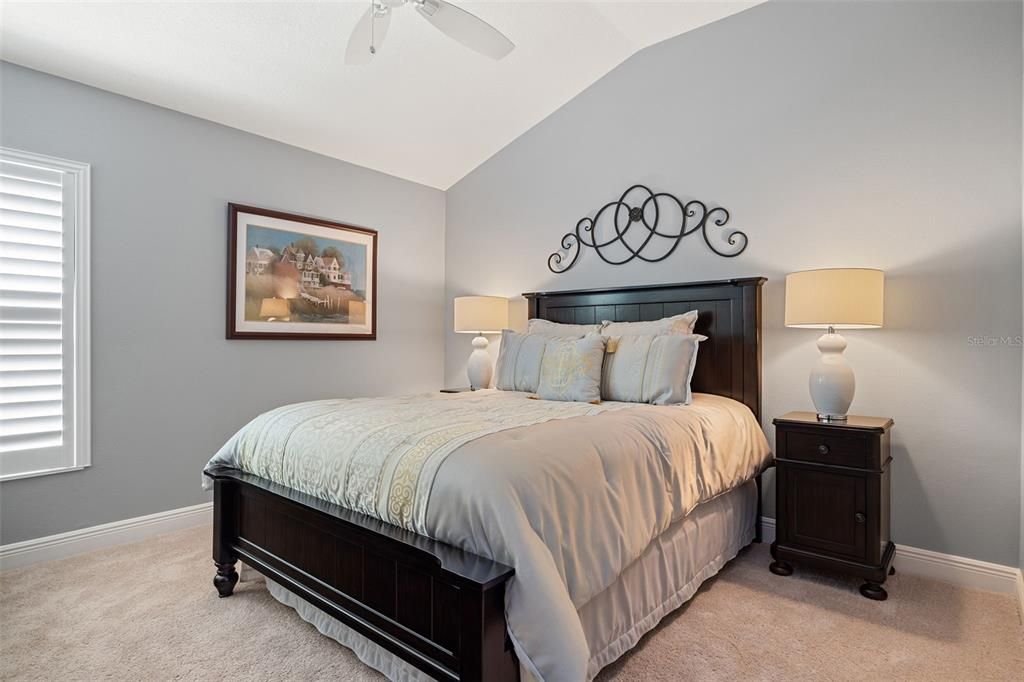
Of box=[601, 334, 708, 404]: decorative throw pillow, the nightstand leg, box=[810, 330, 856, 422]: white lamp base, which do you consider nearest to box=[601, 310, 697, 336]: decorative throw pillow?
box=[601, 334, 708, 404]: decorative throw pillow

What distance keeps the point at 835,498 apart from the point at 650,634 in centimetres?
111

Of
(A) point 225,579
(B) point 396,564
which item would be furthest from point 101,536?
(B) point 396,564

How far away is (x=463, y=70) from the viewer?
3447mm

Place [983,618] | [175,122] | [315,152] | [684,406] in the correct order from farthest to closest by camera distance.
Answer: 1. [315,152]
2. [175,122]
3. [684,406]
4. [983,618]

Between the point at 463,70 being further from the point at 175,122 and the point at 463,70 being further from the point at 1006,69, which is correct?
the point at 1006,69

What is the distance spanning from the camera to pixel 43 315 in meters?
2.78

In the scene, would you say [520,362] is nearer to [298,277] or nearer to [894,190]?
[298,277]

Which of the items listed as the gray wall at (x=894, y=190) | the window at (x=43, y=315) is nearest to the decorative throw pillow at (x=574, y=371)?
the gray wall at (x=894, y=190)

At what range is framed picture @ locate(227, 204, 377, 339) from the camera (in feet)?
11.6

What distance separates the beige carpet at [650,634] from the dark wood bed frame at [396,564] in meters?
0.20

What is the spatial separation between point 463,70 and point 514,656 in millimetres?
3248

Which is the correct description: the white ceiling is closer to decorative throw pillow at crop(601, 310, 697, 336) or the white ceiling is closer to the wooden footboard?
decorative throw pillow at crop(601, 310, 697, 336)

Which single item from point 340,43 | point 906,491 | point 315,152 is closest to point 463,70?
point 340,43

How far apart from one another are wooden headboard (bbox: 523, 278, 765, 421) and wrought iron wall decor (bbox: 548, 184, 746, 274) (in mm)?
263
